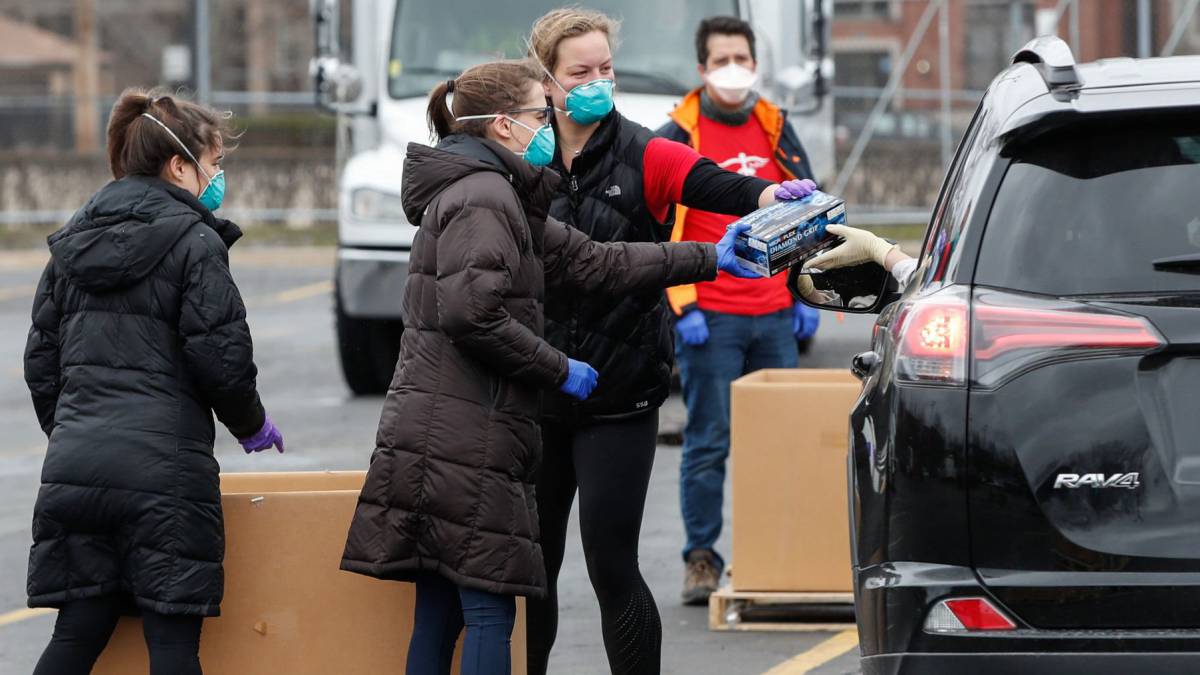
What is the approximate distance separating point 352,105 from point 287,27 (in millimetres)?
38148

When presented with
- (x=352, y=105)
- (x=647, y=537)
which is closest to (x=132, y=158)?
(x=647, y=537)

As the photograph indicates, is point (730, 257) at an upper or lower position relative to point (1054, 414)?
upper

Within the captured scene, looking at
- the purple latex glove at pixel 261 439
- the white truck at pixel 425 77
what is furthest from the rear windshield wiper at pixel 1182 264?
the white truck at pixel 425 77

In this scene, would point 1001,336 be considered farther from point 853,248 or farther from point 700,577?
point 700,577

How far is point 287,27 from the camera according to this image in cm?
4828

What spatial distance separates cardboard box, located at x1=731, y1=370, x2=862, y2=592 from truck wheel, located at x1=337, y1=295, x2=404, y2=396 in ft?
17.8

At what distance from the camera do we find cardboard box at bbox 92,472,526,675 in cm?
446

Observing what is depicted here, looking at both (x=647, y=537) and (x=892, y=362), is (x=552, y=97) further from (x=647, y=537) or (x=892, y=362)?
(x=647, y=537)

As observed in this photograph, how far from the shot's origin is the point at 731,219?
6625 millimetres

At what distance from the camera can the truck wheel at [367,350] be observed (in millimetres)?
11211

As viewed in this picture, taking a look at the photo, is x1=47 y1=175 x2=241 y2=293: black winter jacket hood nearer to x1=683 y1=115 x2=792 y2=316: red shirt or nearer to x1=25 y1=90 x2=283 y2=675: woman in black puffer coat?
x1=25 y1=90 x2=283 y2=675: woman in black puffer coat

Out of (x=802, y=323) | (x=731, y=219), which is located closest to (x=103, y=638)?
(x=731, y=219)

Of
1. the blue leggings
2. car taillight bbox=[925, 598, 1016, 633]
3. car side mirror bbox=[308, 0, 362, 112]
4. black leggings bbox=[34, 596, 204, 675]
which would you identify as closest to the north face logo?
the blue leggings

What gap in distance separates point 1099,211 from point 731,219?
3.34m
